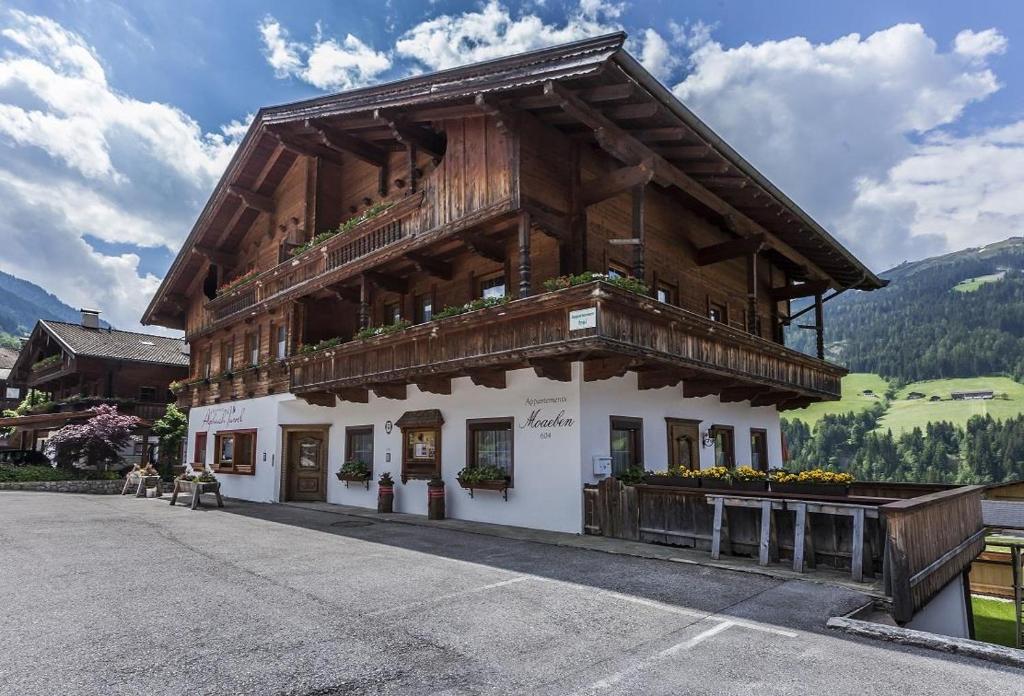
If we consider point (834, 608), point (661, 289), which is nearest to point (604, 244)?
point (661, 289)

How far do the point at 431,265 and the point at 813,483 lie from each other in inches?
388

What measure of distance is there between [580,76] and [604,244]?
455 cm

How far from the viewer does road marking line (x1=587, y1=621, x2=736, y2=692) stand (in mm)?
4785

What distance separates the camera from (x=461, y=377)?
1486 centimetres

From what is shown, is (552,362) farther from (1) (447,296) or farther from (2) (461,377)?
(1) (447,296)

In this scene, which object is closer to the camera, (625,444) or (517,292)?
(625,444)

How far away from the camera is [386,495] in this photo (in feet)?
53.6

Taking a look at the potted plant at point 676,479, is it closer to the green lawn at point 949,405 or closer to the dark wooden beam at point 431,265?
the dark wooden beam at point 431,265

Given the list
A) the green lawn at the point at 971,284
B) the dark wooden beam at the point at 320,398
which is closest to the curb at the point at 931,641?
the dark wooden beam at the point at 320,398

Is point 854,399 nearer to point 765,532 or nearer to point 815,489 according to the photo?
point 815,489

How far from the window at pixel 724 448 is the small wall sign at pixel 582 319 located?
8.77m

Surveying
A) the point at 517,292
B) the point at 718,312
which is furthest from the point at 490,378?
the point at 718,312

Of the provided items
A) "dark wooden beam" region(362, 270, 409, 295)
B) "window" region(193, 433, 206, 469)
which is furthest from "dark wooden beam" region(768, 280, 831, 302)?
"window" region(193, 433, 206, 469)

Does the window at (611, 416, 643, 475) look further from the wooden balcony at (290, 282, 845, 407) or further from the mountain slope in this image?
the mountain slope
